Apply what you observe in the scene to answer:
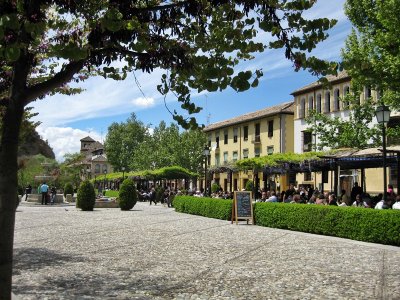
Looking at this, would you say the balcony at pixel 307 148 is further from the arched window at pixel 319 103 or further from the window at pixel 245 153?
the window at pixel 245 153

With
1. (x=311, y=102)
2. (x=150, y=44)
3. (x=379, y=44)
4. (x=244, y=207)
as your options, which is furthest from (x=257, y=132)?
(x=150, y=44)

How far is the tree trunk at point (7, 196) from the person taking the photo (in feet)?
13.2

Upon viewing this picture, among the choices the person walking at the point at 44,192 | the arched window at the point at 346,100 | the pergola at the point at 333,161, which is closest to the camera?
the pergola at the point at 333,161

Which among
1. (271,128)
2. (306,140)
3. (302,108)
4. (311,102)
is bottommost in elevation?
(306,140)

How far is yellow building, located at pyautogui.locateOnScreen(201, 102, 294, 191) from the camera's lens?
4719 cm

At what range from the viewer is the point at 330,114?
41469 mm

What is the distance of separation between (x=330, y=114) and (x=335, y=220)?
2918 cm

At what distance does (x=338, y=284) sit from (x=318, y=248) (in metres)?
4.20

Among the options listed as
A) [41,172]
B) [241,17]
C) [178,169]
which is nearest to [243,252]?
[241,17]

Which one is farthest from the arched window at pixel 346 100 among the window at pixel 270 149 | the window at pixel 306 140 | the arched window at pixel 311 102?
the window at pixel 270 149

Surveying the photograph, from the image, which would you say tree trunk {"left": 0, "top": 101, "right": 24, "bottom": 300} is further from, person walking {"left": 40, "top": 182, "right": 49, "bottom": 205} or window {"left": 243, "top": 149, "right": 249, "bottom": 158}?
window {"left": 243, "top": 149, "right": 249, "bottom": 158}

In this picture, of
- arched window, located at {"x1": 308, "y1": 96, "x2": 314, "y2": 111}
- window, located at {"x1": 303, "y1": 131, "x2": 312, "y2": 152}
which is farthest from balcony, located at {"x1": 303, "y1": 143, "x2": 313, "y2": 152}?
arched window, located at {"x1": 308, "y1": 96, "x2": 314, "y2": 111}

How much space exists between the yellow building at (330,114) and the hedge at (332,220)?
17.3 m

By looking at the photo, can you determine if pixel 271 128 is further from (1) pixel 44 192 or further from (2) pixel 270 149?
(1) pixel 44 192
